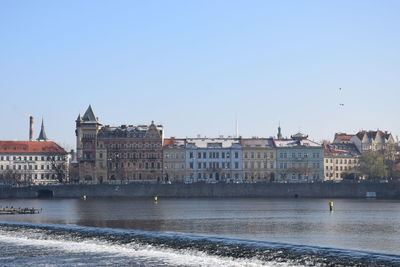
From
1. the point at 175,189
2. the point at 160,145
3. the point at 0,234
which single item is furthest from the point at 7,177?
the point at 0,234

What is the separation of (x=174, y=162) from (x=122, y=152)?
13.3 m

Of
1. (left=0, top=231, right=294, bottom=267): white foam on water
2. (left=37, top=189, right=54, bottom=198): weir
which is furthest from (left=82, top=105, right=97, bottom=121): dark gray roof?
(left=0, top=231, right=294, bottom=267): white foam on water

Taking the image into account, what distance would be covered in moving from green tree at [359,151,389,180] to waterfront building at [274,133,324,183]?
14383 millimetres

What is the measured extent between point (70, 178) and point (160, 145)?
26514mm

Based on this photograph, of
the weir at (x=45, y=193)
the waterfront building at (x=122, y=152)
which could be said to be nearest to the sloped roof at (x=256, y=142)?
the waterfront building at (x=122, y=152)

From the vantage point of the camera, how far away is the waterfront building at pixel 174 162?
188m

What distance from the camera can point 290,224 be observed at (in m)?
75.6

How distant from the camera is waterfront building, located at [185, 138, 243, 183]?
187 metres

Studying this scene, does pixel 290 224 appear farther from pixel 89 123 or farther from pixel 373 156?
pixel 89 123

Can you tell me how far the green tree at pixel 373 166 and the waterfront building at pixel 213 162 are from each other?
101 ft

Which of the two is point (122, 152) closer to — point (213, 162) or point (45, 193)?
point (213, 162)

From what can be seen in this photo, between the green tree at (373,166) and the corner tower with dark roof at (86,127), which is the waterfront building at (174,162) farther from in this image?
the green tree at (373,166)

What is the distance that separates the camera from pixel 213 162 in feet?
613

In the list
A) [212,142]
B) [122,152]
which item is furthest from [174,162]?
[122,152]
